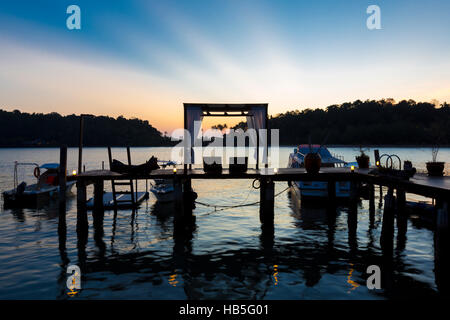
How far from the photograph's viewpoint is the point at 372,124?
15188 cm

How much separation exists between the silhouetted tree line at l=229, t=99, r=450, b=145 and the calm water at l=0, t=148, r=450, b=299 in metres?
117

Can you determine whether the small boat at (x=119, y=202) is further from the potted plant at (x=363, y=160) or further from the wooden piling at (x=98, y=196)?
the potted plant at (x=363, y=160)

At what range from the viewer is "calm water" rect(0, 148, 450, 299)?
9.04 m

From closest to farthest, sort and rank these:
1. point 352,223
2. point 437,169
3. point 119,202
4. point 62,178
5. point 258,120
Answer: point 437,169 < point 62,178 < point 352,223 < point 258,120 < point 119,202

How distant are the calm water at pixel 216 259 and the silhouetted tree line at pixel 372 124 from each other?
116755 mm

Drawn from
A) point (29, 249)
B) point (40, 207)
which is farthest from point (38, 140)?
point (29, 249)

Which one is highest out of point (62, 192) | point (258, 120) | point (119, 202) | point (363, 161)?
point (258, 120)

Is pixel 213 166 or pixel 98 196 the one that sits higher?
pixel 213 166

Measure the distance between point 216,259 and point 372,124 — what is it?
159844 mm

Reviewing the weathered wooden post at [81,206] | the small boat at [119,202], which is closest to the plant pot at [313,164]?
the weathered wooden post at [81,206]

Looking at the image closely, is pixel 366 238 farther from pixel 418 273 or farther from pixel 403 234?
pixel 418 273

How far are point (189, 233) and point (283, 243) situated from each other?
488 centimetres

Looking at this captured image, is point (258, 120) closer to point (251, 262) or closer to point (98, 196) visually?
point (251, 262)

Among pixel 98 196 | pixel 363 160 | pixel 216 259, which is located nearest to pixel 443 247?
pixel 216 259
